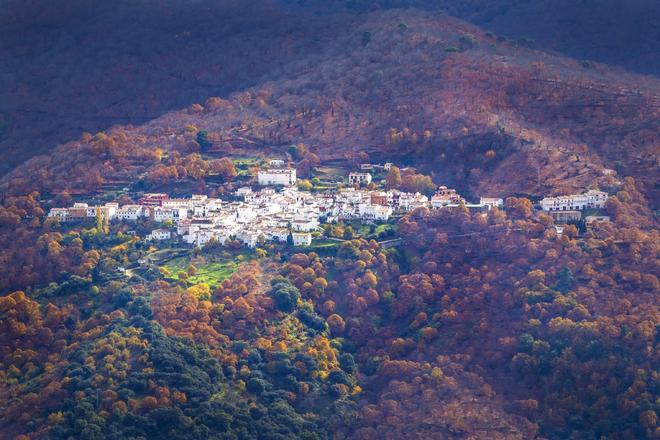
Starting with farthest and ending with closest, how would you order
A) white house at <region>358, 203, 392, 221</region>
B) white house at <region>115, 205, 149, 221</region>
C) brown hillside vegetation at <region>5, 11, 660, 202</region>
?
1. brown hillside vegetation at <region>5, 11, 660, 202</region>
2. white house at <region>115, 205, 149, 221</region>
3. white house at <region>358, 203, 392, 221</region>

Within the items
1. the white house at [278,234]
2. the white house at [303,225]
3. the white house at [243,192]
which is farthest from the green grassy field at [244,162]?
the white house at [278,234]

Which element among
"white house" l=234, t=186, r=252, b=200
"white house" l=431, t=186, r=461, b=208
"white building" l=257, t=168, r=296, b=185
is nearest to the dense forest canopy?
"white house" l=234, t=186, r=252, b=200

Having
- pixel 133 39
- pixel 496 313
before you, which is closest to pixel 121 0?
pixel 133 39

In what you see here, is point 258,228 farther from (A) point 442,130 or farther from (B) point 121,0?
(B) point 121,0

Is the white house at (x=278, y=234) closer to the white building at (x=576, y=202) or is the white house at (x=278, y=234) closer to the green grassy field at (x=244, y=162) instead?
the green grassy field at (x=244, y=162)

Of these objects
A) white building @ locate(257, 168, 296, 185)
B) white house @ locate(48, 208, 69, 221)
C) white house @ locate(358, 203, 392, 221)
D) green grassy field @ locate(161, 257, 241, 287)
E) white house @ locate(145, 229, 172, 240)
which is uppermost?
white building @ locate(257, 168, 296, 185)

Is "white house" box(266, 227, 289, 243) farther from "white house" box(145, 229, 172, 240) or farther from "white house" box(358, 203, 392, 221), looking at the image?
"white house" box(145, 229, 172, 240)

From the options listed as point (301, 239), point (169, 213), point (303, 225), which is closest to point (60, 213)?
point (169, 213)
